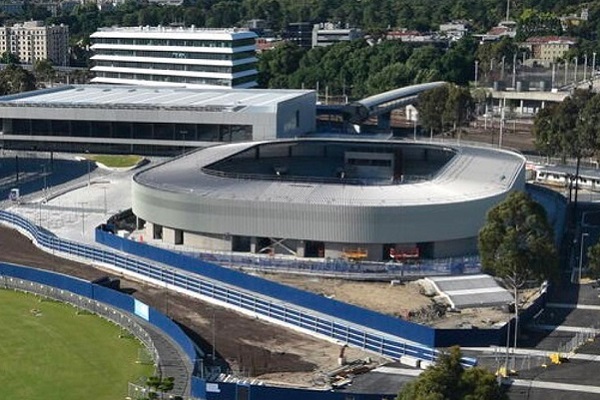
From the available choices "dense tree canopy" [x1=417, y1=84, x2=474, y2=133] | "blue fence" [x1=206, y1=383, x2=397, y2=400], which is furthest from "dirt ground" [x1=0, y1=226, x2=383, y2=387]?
"dense tree canopy" [x1=417, y1=84, x2=474, y2=133]

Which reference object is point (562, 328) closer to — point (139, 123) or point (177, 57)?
point (139, 123)

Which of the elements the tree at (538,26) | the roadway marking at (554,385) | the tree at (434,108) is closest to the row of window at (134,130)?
the tree at (434,108)

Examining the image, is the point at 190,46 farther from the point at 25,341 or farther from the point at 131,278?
the point at 25,341

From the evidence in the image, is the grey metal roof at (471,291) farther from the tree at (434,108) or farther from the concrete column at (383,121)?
the concrete column at (383,121)

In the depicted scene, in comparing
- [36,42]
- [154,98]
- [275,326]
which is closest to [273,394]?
[275,326]

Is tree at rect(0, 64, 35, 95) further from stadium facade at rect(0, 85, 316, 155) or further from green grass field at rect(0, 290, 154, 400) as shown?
green grass field at rect(0, 290, 154, 400)

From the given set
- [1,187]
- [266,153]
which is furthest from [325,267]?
[1,187]
